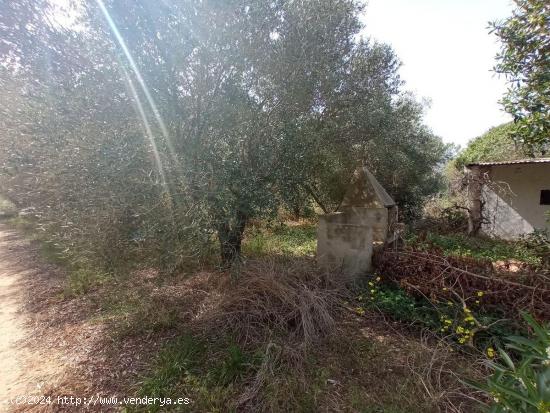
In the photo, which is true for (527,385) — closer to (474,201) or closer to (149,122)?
(149,122)

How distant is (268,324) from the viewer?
11.8ft

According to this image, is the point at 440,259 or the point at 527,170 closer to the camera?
the point at 440,259

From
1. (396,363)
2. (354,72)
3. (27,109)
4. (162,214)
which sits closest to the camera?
(396,363)

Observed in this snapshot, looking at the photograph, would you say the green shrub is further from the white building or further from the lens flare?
the white building

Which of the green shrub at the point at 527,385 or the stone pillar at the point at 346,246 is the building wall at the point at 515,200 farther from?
the green shrub at the point at 527,385

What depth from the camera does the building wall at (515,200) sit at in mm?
8836

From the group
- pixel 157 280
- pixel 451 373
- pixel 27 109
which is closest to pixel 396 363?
pixel 451 373

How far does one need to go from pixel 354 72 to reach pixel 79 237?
603 centimetres

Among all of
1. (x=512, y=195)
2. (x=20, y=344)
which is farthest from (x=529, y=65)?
(x=20, y=344)

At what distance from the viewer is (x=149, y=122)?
12.7 feet

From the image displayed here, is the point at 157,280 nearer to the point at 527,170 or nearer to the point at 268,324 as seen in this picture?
the point at 268,324

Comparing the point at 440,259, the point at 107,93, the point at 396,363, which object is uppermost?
the point at 107,93

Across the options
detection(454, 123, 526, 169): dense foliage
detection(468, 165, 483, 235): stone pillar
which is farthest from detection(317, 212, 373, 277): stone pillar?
detection(454, 123, 526, 169): dense foliage

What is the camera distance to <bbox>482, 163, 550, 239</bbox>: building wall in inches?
348
